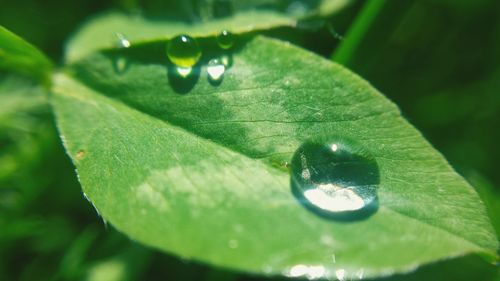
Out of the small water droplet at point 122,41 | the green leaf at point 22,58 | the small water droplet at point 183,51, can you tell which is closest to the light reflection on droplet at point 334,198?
the small water droplet at point 183,51

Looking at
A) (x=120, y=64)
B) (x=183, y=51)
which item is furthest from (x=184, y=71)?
(x=120, y=64)

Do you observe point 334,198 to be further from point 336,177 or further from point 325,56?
point 325,56

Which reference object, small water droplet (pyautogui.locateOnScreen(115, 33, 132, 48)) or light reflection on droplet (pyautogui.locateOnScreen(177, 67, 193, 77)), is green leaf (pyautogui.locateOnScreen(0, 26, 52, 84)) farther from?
light reflection on droplet (pyautogui.locateOnScreen(177, 67, 193, 77))

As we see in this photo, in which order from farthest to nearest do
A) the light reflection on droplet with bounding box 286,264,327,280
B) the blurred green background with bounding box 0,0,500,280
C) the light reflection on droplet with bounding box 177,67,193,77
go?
1. the blurred green background with bounding box 0,0,500,280
2. the light reflection on droplet with bounding box 177,67,193,77
3. the light reflection on droplet with bounding box 286,264,327,280

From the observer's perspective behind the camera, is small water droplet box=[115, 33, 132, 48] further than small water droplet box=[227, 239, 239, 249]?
Yes

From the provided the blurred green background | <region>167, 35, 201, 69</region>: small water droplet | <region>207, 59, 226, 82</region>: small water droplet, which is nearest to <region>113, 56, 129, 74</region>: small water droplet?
<region>167, 35, 201, 69</region>: small water droplet

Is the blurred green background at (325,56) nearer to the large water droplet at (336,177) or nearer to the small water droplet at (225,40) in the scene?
the small water droplet at (225,40)

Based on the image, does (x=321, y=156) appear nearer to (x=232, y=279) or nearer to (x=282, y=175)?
(x=282, y=175)
